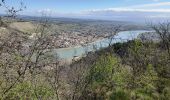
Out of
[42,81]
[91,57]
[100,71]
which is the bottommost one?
[100,71]

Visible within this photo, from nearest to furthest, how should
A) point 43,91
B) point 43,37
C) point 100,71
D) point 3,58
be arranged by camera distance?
1. point 3,58
2. point 43,37
3. point 43,91
4. point 100,71

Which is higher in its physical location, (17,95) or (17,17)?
(17,17)

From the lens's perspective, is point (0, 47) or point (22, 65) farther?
point (22, 65)

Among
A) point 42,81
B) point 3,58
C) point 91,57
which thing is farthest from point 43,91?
point 91,57

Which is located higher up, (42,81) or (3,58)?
(3,58)

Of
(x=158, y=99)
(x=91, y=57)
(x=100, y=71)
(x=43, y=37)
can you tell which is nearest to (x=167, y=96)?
(x=158, y=99)

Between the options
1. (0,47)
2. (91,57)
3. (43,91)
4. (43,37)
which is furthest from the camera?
(91,57)

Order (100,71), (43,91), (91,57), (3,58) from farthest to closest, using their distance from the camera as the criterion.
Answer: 1. (100,71)
2. (91,57)
3. (43,91)
4. (3,58)

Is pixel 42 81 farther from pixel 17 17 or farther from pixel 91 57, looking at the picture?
pixel 91 57

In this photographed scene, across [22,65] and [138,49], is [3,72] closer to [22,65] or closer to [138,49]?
[22,65]
